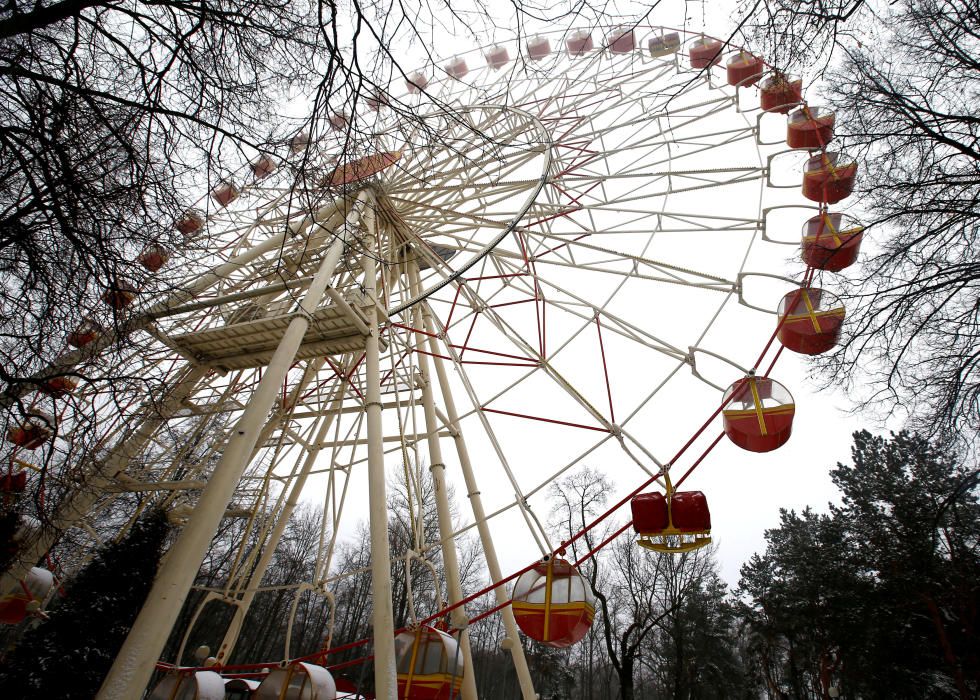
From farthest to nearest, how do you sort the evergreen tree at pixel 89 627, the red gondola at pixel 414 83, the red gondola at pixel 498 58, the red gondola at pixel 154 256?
1. the red gondola at pixel 498 58
2. the evergreen tree at pixel 89 627
3. the red gondola at pixel 154 256
4. the red gondola at pixel 414 83

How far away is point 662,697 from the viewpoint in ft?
126

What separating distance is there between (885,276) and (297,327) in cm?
711

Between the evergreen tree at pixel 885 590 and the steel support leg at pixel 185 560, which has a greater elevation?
the evergreen tree at pixel 885 590

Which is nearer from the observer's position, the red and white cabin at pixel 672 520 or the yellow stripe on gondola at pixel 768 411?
the red and white cabin at pixel 672 520

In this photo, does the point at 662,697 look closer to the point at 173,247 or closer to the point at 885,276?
the point at 885,276

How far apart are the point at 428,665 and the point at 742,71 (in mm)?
13002

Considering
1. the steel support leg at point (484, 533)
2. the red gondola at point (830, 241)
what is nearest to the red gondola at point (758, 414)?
the red gondola at point (830, 241)

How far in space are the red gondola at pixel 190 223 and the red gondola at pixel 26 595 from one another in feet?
20.8

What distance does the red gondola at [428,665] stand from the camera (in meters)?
6.40

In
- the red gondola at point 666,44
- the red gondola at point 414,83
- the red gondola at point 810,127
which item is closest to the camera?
the red gondola at point 414,83

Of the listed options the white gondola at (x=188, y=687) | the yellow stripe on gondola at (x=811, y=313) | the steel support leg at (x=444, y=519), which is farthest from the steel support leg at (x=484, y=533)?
the yellow stripe on gondola at (x=811, y=313)

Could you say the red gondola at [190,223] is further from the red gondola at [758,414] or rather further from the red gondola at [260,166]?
the red gondola at [758,414]

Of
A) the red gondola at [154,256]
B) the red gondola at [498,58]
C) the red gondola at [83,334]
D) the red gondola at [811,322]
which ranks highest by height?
the red gondola at [498,58]

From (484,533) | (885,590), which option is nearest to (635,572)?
(885,590)
